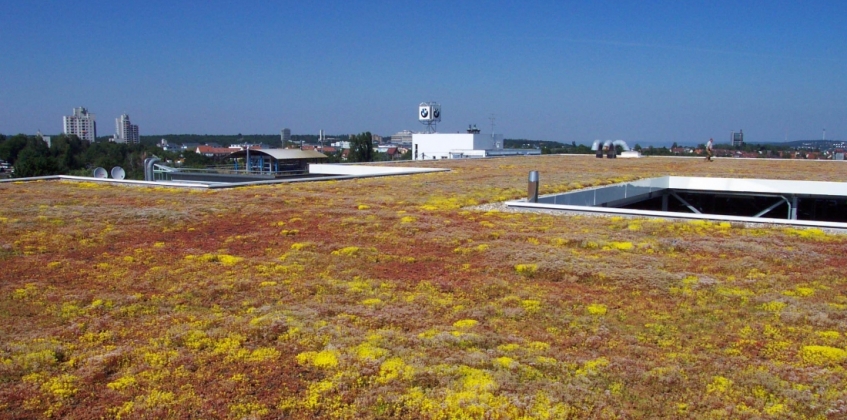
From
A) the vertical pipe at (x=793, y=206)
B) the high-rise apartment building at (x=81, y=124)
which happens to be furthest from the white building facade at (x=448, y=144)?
the high-rise apartment building at (x=81, y=124)

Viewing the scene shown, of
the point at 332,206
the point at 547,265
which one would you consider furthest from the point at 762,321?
the point at 332,206

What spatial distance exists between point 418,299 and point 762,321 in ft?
14.3

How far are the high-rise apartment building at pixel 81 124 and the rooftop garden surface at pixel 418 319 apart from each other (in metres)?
201

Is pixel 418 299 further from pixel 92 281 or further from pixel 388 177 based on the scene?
pixel 388 177

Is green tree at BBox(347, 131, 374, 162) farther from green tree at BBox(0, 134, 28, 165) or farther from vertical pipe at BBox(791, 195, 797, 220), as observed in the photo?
vertical pipe at BBox(791, 195, 797, 220)

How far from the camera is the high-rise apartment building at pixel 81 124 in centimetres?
19100

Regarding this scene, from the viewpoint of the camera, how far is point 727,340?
7254 millimetres

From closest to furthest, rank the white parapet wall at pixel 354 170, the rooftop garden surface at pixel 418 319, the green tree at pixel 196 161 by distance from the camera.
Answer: the rooftop garden surface at pixel 418 319, the white parapet wall at pixel 354 170, the green tree at pixel 196 161

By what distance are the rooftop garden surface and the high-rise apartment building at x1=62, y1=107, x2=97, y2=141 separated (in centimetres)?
20119

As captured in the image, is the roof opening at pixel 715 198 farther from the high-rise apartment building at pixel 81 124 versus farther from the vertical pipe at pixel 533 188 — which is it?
the high-rise apartment building at pixel 81 124

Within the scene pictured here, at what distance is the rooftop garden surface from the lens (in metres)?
5.66

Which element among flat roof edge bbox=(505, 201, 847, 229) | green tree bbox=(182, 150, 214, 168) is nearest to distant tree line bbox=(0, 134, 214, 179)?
green tree bbox=(182, 150, 214, 168)

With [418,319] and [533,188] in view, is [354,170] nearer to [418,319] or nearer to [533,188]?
[533,188]

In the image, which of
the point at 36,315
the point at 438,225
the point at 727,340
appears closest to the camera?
the point at 727,340
